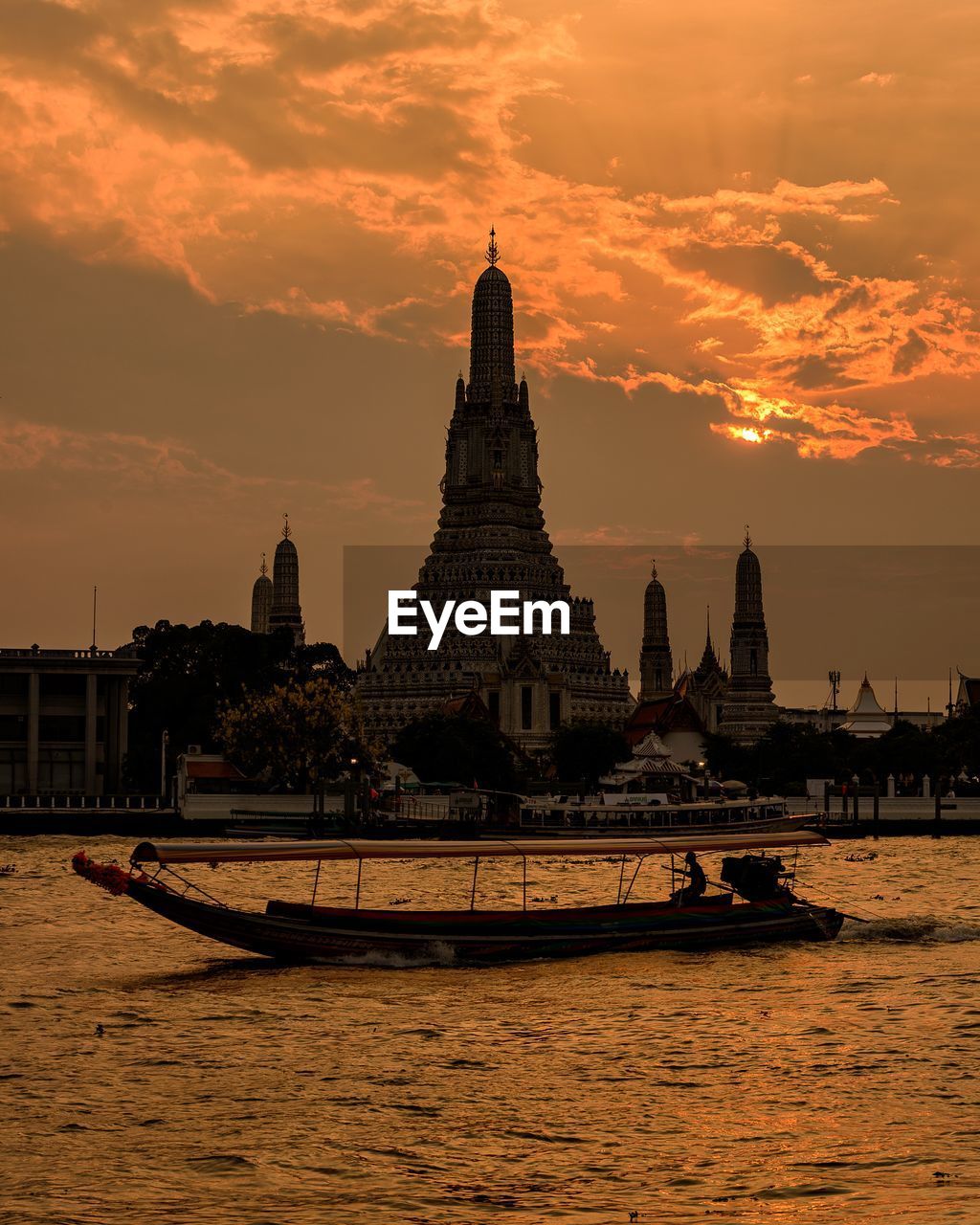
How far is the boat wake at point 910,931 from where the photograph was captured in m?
52.5

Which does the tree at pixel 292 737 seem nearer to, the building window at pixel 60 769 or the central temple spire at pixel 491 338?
the building window at pixel 60 769

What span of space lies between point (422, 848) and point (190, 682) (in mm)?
94197

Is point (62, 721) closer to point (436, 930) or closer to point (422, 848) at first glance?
point (422, 848)

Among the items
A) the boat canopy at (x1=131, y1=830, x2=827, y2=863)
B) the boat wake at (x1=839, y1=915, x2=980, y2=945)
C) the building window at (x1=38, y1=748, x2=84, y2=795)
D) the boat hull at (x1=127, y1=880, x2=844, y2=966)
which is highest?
the building window at (x1=38, y1=748, x2=84, y2=795)

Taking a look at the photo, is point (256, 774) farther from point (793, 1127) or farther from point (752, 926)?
point (793, 1127)

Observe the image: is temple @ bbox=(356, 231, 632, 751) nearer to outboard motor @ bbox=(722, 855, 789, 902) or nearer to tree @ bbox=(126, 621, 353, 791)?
tree @ bbox=(126, 621, 353, 791)

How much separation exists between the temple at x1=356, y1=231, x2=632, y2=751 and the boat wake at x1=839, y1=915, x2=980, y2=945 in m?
116

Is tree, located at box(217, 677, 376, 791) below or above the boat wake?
above

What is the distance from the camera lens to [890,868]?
83.7m

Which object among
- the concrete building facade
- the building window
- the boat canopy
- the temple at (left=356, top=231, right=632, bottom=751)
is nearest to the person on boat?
the boat canopy

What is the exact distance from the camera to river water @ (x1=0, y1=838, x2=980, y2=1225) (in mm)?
25250

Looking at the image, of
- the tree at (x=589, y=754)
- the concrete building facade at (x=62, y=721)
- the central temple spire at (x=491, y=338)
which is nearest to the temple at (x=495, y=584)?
the central temple spire at (x=491, y=338)

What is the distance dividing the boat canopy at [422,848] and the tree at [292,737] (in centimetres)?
6389

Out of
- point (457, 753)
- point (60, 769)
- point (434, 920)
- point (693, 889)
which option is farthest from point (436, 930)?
point (457, 753)
